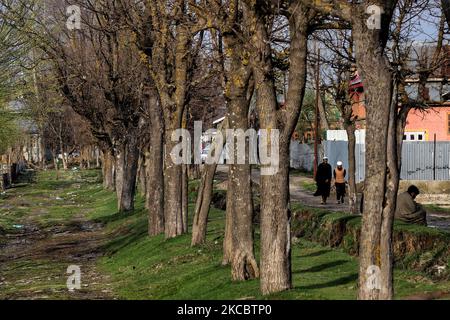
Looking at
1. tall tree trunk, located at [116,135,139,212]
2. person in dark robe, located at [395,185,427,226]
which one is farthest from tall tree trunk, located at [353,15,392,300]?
tall tree trunk, located at [116,135,139,212]

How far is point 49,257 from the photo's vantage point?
2600 centimetres

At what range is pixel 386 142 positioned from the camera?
1040cm

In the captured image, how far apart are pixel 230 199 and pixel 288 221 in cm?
361

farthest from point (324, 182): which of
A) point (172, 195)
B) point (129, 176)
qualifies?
point (172, 195)

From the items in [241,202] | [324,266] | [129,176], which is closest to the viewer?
[241,202]

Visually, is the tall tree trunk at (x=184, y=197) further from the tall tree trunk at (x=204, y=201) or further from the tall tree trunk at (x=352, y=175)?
the tall tree trunk at (x=352, y=175)

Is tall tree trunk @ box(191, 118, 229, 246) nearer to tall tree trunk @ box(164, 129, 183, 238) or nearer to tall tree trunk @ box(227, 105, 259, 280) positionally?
tall tree trunk @ box(164, 129, 183, 238)

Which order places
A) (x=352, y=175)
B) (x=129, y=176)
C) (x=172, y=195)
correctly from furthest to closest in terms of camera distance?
1. (x=129, y=176)
2. (x=352, y=175)
3. (x=172, y=195)

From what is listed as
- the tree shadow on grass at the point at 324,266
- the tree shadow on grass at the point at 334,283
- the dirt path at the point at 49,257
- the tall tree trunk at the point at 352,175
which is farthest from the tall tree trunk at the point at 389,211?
the tall tree trunk at the point at 352,175

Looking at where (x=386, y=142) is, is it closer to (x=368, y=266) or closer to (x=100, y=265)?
(x=368, y=266)

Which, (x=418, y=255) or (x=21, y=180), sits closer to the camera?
(x=418, y=255)

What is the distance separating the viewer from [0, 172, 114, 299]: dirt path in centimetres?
1844

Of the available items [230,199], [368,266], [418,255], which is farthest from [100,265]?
[368,266]

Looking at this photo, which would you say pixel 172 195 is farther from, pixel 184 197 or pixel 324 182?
pixel 324 182
